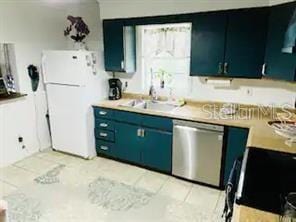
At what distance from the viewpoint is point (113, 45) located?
366cm

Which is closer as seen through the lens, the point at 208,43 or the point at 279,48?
the point at 279,48

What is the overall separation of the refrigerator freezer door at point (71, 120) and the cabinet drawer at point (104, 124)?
0.38 feet

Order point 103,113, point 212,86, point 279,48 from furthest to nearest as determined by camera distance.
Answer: point 103,113, point 212,86, point 279,48

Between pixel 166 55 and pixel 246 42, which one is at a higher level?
pixel 246 42

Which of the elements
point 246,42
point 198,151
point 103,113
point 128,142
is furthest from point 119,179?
point 246,42

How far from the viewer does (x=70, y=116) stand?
12.4 feet

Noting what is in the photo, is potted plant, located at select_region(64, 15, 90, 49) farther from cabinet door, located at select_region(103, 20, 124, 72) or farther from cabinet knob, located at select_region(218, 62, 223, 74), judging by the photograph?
cabinet knob, located at select_region(218, 62, 223, 74)

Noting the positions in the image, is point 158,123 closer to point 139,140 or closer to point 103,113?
point 139,140

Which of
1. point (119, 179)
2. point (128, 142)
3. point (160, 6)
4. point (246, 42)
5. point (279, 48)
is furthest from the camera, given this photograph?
point (128, 142)

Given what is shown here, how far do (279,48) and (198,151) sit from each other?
1420 millimetres

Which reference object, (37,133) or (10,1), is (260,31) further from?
(37,133)

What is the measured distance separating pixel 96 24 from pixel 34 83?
1372 millimetres

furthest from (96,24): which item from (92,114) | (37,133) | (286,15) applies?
(286,15)

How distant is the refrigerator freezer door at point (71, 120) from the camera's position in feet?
12.0
